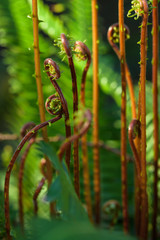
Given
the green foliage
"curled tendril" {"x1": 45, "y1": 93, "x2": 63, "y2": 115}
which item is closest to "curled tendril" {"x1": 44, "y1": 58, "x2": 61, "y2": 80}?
"curled tendril" {"x1": 45, "y1": 93, "x2": 63, "y2": 115}

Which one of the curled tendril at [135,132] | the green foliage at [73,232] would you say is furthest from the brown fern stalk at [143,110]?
the green foliage at [73,232]

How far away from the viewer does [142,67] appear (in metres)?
0.29

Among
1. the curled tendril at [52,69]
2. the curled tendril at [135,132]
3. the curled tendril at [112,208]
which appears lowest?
the curled tendril at [112,208]

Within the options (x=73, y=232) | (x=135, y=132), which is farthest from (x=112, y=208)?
(x=73, y=232)

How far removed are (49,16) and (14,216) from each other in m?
0.32

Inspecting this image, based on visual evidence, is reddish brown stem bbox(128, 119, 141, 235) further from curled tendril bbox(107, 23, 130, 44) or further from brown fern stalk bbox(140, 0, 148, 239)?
curled tendril bbox(107, 23, 130, 44)

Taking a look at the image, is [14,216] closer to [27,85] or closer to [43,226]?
[27,85]

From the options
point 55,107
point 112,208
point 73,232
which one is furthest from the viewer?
point 112,208

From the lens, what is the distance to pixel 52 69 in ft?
0.93

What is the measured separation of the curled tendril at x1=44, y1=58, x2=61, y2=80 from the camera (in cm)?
27

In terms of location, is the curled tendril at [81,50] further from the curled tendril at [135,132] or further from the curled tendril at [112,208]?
the curled tendril at [112,208]

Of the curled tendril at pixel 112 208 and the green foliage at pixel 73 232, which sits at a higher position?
the green foliage at pixel 73 232

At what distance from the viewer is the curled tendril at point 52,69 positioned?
10.8 inches

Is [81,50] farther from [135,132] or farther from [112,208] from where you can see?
[112,208]
